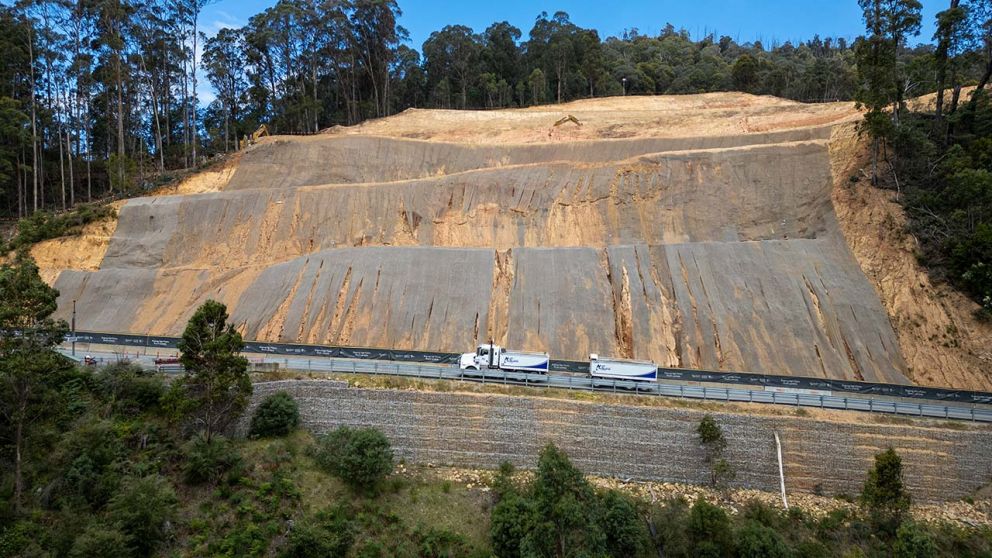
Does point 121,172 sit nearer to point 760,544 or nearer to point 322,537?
point 322,537

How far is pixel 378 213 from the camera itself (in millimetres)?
40469

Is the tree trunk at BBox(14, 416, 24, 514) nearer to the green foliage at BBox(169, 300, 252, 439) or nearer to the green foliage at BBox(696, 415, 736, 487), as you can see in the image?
the green foliage at BBox(169, 300, 252, 439)

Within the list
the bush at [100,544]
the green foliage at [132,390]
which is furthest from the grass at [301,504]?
the green foliage at [132,390]

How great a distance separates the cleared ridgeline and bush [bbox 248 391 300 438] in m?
7.75

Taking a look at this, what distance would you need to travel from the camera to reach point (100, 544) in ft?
53.9

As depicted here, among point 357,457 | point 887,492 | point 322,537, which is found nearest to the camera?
point 322,537

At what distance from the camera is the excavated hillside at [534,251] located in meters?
30.5

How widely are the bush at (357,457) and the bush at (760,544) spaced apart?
1242 cm

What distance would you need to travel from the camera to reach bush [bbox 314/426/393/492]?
21.5m

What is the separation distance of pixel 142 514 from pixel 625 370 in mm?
18385

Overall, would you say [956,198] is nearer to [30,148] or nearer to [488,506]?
[488,506]

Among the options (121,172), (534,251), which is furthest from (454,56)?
(534,251)

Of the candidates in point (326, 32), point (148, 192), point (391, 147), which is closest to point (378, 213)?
point (391, 147)

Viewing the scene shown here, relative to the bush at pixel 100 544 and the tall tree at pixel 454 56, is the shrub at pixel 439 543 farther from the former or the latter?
the tall tree at pixel 454 56
